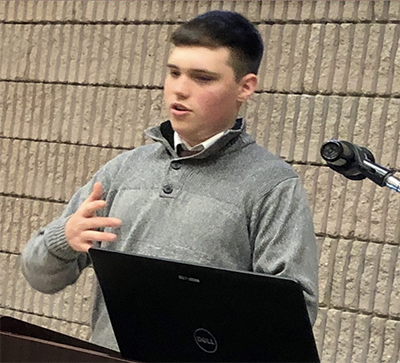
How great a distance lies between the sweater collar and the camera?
158cm

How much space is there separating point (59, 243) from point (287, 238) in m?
0.43

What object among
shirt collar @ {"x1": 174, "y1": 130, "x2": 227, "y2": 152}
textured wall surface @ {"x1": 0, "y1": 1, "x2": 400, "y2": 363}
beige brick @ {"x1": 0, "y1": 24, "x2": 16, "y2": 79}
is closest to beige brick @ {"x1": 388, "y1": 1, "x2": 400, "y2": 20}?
textured wall surface @ {"x1": 0, "y1": 1, "x2": 400, "y2": 363}

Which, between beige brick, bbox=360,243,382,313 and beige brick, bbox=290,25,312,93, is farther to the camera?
beige brick, bbox=290,25,312,93

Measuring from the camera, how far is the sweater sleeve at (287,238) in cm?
141

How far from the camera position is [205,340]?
3.85ft

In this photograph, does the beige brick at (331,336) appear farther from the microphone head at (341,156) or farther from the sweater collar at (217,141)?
the microphone head at (341,156)

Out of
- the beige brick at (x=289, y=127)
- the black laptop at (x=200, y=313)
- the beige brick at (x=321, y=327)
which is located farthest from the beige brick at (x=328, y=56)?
the black laptop at (x=200, y=313)

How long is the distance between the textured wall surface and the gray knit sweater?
1045mm

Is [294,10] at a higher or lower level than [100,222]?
higher

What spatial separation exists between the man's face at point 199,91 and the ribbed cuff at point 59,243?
1.00 feet

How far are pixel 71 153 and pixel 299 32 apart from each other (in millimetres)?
1078

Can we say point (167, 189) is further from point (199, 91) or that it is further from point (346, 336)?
point (346, 336)

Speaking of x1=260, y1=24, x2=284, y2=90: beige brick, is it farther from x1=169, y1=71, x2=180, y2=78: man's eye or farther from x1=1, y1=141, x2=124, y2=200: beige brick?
x1=169, y1=71, x2=180, y2=78: man's eye

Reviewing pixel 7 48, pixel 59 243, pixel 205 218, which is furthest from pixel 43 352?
pixel 7 48
